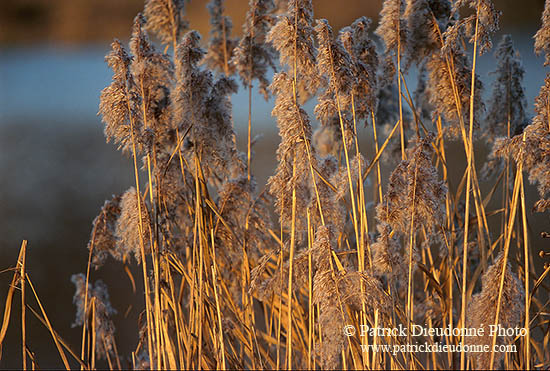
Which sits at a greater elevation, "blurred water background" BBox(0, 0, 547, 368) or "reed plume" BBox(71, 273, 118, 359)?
"blurred water background" BBox(0, 0, 547, 368)

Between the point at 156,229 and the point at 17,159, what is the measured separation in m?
3.55

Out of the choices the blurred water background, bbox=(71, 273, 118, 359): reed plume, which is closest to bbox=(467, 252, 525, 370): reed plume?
bbox=(71, 273, 118, 359): reed plume

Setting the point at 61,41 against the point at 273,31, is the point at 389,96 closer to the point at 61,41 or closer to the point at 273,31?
the point at 273,31

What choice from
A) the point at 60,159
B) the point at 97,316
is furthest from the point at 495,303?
the point at 60,159

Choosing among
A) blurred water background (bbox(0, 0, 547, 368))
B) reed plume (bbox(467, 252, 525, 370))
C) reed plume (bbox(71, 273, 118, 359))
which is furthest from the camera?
blurred water background (bbox(0, 0, 547, 368))

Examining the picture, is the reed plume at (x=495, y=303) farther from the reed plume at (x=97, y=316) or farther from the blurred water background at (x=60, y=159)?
the blurred water background at (x=60, y=159)

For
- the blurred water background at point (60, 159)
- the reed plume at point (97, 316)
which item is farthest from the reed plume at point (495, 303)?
the blurred water background at point (60, 159)

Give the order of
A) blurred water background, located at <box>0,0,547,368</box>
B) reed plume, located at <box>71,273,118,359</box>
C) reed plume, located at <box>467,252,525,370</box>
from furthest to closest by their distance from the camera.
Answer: blurred water background, located at <box>0,0,547,368</box>
reed plume, located at <box>71,273,118,359</box>
reed plume, located at <box>467,252,525,370</box>

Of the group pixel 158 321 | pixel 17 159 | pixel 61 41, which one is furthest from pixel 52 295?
pixel 158 321

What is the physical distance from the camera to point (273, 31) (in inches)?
36.4

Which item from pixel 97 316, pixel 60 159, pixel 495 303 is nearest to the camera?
pixel 495 303

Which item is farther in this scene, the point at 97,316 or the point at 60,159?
the point at 60,159

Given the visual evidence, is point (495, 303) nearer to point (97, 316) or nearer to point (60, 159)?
point (97, 316)

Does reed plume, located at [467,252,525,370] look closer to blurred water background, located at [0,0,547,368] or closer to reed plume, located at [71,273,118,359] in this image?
reed plume, located at [71,273,118,359]
